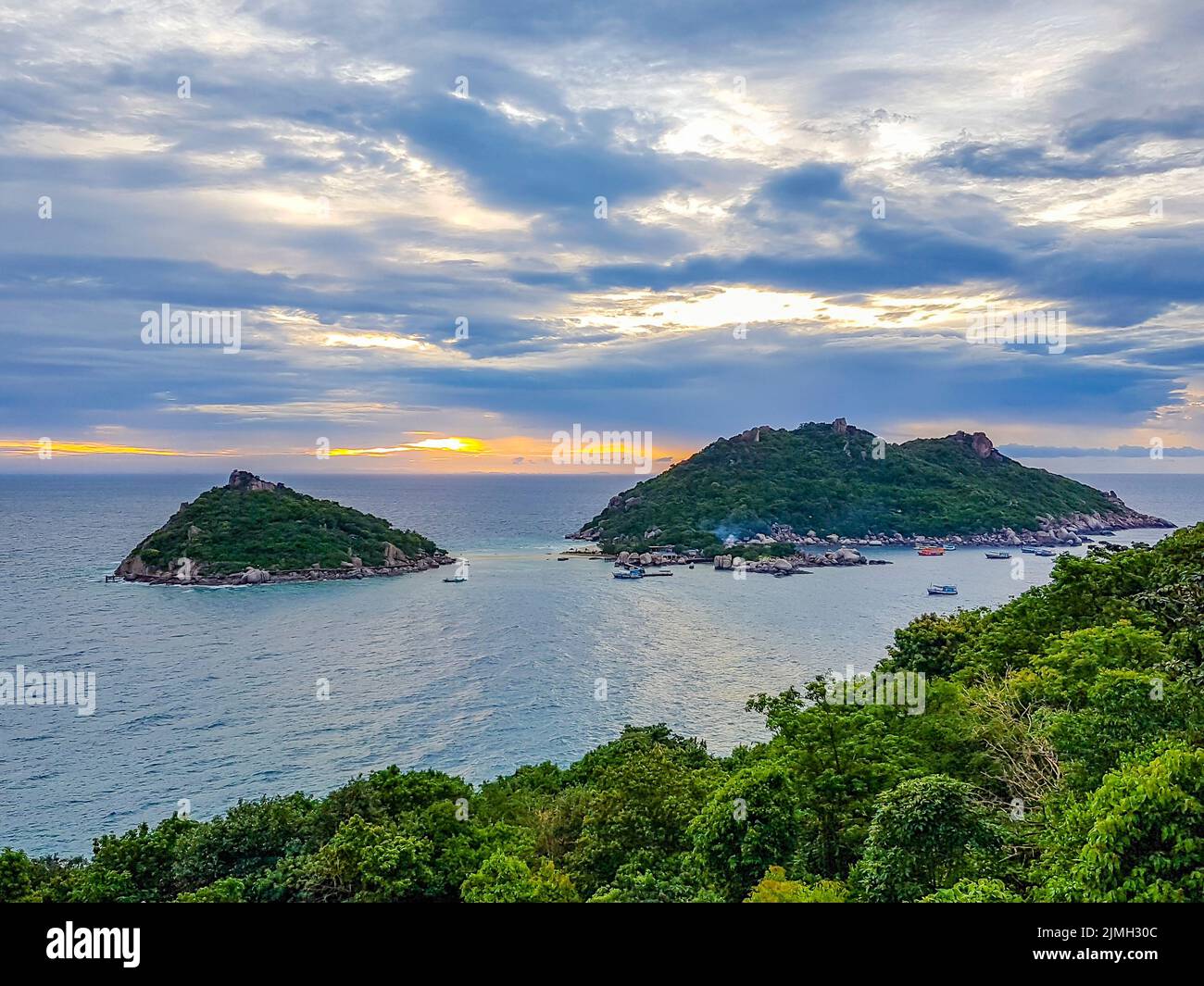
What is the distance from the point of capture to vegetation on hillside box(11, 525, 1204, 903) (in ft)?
26.8

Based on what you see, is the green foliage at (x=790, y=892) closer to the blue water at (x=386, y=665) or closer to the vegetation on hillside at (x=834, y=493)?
the blue water at (x=386, y=665)

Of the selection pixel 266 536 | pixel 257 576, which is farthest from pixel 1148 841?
pixel 266 536

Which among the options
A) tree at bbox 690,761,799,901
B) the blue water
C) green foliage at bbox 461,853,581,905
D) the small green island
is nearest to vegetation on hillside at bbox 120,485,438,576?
the small green island

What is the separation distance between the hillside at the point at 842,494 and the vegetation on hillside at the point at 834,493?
0.15 meters

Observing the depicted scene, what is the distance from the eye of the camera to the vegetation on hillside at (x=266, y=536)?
66.0 metres

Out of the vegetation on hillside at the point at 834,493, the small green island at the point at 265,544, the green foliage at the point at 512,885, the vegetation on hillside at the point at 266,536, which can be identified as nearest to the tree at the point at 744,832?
the green foliage at the point at 512,885

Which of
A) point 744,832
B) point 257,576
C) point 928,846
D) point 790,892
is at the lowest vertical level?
point 257,576

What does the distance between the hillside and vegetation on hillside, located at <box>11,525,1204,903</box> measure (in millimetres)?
66526

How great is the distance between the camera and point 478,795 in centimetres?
1866

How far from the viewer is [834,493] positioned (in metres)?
99.0

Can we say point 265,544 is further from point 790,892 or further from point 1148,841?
point 1148,841

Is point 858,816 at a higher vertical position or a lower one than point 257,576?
lower

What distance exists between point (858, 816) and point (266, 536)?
6688 cm
